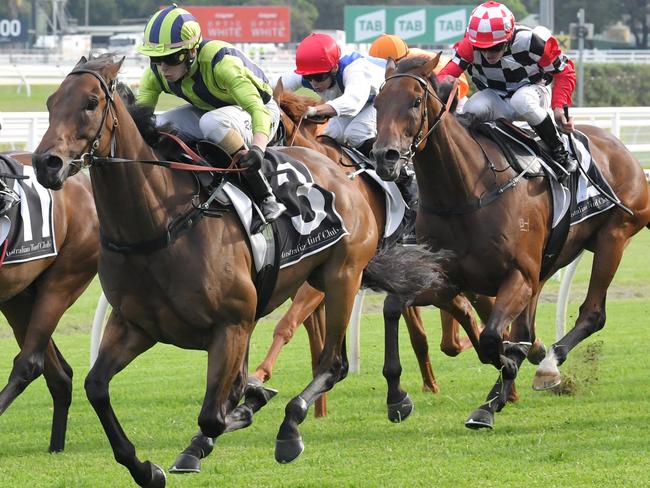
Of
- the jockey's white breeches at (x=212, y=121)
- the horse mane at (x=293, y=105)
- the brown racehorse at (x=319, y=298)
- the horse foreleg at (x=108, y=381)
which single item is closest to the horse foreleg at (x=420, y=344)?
the brown racehorse at (x=319, y=298)

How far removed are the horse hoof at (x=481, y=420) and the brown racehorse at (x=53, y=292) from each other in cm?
206

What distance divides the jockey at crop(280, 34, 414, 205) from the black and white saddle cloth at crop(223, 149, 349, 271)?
4.22 ft

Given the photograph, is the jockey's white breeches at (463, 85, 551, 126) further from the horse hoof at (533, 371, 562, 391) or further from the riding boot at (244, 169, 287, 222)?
the riding boot at (244, 169, 287, 222)

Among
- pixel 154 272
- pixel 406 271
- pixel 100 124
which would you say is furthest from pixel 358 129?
pixel 100 124

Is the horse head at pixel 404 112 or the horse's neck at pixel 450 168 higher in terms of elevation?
the horse head at pixel 404 112

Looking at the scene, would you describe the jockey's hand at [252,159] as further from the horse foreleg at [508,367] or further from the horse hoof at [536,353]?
the horse hoof at [536,353]

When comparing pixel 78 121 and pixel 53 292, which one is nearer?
pixel 78 121

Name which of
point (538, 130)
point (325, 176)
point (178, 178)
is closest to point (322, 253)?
point (325, 176)

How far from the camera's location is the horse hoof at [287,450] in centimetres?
595

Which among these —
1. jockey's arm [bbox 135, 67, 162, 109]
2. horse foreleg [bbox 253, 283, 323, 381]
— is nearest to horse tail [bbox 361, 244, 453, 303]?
horse foreleg [bbox 253, 283, 323, 381]

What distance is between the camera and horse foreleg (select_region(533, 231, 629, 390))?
7391 mm

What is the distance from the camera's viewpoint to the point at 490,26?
711 centimetres

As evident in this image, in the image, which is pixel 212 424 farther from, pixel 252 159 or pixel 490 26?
pixel 490 26

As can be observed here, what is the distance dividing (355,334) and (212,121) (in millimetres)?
3208
